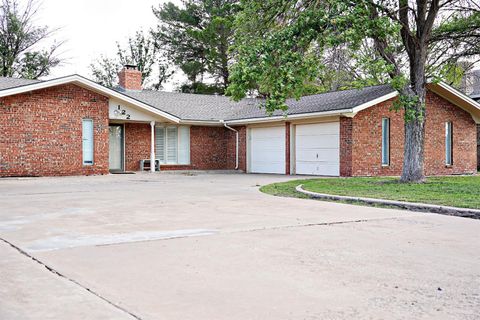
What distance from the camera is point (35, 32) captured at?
125 ft

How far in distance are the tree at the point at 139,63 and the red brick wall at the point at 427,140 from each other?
89.7ft

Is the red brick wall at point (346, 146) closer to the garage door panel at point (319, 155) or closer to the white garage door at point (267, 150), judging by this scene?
the garage door panel at point (319, 155)

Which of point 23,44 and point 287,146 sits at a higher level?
point 23,44

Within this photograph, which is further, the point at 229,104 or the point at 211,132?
the point at 229,104

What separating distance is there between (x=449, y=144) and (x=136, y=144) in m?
14.3

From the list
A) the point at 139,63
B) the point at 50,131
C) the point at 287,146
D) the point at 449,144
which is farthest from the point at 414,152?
the point at 139,63

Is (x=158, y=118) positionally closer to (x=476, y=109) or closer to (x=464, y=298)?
(x=476, y=109)

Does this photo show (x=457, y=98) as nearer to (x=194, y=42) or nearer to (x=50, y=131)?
(x=50, y=131)

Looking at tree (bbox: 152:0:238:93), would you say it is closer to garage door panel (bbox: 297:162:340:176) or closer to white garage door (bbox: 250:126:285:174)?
white garage door (bbox: 250:126:285:174)

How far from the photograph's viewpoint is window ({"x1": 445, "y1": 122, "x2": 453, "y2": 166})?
2366 cm

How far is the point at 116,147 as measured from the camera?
23750mm

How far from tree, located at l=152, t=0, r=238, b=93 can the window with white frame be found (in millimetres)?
17020

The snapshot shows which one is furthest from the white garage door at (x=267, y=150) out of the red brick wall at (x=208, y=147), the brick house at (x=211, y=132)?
the red brick wall at (x=208, y=147)

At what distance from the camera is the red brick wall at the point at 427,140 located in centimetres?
2044
